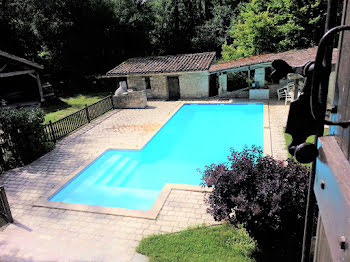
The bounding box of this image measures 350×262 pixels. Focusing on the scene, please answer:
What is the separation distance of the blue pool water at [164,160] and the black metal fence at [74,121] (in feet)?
10.3

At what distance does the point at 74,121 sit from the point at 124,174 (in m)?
5.35

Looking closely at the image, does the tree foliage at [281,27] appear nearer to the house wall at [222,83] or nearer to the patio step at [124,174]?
the house wall at [222,83]

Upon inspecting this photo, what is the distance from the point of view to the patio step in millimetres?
9386

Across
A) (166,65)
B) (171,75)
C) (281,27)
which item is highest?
(281,27)

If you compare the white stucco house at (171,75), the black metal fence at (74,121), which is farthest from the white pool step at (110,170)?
the white stucco house at (171,75)

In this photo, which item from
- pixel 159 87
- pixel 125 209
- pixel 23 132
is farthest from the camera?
pixel 159 87

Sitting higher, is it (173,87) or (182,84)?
(182,84)

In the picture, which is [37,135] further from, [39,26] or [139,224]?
[39,26]

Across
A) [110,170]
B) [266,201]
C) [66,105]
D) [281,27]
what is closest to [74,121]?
[110,170]

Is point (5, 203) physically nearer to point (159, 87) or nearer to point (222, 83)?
point (159, 87)

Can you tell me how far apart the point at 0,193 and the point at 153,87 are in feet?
46.7

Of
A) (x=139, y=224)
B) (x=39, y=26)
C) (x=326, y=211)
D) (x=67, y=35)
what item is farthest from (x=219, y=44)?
(x=326, y=211)

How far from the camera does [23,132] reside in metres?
9.82

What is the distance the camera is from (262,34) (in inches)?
796
